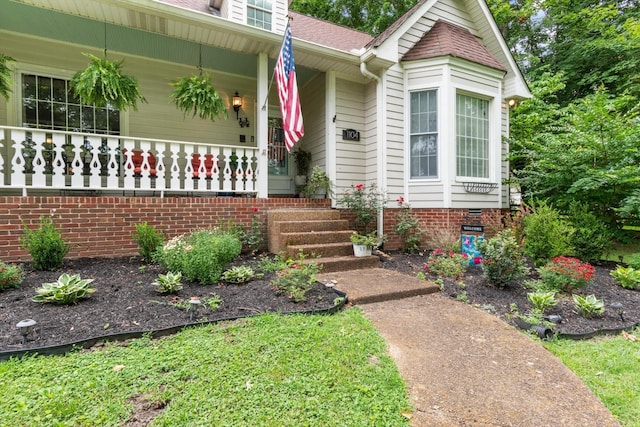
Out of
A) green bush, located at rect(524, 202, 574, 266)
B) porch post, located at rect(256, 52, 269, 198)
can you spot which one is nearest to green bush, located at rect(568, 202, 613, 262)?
green bush, located at rect(524, 202, 574, 266)

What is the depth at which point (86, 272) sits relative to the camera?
4086 mm

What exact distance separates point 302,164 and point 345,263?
148 inches

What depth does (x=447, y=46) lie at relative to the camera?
6543mm

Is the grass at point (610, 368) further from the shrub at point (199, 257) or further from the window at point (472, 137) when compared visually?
the window at point (472, 137)

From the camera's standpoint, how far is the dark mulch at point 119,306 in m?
2.54

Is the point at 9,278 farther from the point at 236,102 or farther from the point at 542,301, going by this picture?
the point at 542,301

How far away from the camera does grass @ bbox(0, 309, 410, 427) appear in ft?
5.62

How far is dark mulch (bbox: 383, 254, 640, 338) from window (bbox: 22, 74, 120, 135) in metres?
6.62

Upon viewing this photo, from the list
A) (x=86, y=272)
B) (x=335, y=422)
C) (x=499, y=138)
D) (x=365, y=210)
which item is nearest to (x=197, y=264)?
(x=86, y=272)

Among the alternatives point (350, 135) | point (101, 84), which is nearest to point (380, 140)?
point (350, 135)

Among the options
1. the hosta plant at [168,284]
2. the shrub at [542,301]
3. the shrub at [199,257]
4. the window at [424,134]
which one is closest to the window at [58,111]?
the shrub at [199,257]

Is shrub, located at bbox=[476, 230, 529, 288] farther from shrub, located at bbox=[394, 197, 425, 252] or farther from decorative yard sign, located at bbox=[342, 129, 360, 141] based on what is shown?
decorative yard sign, located at bbox=[342, 129, 360, 141]

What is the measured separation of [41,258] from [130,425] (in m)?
3.51

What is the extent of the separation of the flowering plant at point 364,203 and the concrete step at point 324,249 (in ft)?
4.19
